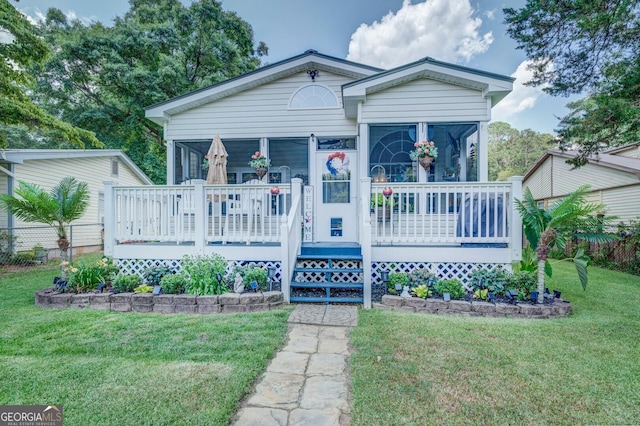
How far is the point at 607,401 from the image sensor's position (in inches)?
86.7

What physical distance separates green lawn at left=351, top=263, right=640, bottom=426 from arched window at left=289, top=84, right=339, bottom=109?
485 cm

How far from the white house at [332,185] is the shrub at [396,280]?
329 millimetres

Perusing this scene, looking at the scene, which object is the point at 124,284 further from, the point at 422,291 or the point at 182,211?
the point at 422,291

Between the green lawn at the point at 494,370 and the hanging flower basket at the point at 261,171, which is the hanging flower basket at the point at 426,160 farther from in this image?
the hanging flower basket at the point at 261,171

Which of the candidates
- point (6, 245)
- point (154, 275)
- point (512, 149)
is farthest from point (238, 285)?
point (512, 149)

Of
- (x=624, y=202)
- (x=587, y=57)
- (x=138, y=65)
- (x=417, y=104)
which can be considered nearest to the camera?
(x=417, y=104)

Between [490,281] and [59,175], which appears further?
[59,175]

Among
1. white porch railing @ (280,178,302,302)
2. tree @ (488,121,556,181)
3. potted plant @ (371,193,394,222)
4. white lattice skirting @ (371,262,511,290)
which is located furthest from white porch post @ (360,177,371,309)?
tree @ (488,121,556,181)

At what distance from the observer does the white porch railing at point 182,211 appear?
5.11 m

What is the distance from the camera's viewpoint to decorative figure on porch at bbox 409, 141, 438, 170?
589 cm

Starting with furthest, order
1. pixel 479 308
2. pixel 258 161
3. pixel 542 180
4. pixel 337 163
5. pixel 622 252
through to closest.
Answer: pixel 542 180 → pixel 622 252 → pixel 337 163 → pixel 258 161 → pixel 479 308

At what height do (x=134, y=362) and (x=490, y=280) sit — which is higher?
(x=490, y=280)

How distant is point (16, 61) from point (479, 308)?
38.4 ft

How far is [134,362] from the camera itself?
273cm
